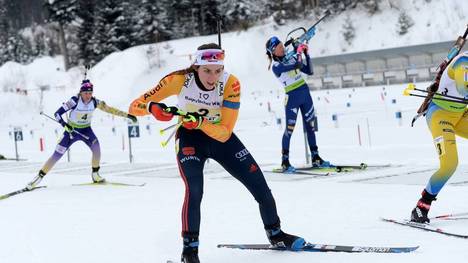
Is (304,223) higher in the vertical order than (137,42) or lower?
lower

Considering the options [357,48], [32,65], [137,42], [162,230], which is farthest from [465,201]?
[32,65]

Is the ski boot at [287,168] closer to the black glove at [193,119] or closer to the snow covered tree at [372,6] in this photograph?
the black glove at [193,119]

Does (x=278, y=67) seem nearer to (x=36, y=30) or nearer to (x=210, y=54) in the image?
(x=210, y=54)

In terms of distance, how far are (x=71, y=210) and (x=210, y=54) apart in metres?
4.76

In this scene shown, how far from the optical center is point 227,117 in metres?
5.61

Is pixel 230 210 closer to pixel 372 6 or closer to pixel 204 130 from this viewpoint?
pixel 204 130

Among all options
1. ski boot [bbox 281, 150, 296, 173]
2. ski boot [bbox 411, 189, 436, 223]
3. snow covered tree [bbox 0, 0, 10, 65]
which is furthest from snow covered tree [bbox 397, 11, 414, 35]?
snow covered tree [bbox 0, 0, 10, 65]

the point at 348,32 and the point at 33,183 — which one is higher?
the point at 348,32

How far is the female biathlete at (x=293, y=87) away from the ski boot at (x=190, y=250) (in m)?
6.82

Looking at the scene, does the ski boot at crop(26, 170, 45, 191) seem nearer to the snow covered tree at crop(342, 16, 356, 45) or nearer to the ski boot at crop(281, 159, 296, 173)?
the ski boot at crop(281, 159, 296, 173)

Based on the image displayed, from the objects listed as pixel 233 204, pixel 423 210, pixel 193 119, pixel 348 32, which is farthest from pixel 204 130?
pixel 348 32

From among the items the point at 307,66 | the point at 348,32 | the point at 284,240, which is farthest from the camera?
the point at 348,32

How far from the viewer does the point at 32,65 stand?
238ft

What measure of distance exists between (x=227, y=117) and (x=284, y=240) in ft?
4.11
